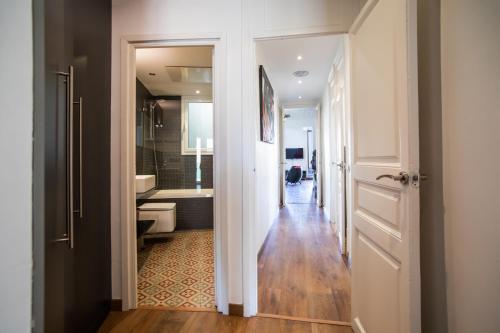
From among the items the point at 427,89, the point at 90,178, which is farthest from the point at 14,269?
the point at 427,89

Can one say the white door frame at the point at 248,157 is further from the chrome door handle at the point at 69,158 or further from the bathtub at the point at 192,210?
the bathtub at the point at 192,210

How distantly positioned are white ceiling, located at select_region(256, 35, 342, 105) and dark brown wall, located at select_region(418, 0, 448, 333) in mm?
1202

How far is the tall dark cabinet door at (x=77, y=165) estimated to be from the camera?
3.68 ft

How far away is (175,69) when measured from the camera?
3.38 metres

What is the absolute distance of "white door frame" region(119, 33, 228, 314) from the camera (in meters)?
1.79

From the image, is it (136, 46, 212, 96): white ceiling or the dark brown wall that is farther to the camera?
(136, 46, 212, 96): white ceiling

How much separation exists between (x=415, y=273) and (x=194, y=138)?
3.82 metres

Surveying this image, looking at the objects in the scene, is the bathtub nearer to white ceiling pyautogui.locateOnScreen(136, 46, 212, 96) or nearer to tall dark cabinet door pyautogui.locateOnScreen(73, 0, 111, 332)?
white ceiling pyautogui.locateOnScreen(136, 46, 212, 96)

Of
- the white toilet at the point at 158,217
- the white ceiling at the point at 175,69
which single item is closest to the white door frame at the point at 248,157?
the white ceiling at the point at 175,69

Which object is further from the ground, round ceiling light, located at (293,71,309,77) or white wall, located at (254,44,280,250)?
round ceiling light, located at (293,71,309,77)

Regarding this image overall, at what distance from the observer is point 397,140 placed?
3.47 feet

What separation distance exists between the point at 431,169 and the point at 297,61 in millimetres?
2763

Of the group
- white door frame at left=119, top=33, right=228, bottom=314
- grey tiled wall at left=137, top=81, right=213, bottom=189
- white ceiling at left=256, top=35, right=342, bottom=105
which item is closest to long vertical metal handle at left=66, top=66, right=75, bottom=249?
white door frame at left=119, top=33, right=228, bottom=314

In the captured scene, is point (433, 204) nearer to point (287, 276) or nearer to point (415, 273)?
point (415, 273)
